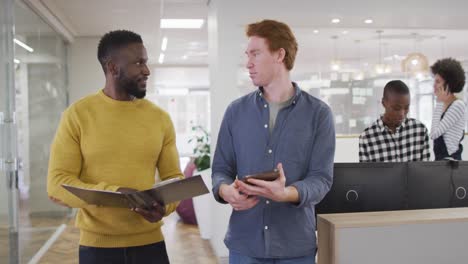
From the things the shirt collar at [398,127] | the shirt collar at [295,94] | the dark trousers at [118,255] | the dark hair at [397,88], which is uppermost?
the dark hair at [397,88]

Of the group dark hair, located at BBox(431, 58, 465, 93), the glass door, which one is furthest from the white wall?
dark hair, located at BBox(431, 58, 465, 93)

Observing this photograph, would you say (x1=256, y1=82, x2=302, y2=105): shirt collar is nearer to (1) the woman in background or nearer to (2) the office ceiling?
(1) the woman in background

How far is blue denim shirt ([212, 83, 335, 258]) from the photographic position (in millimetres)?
1715

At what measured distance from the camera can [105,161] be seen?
5.61ft

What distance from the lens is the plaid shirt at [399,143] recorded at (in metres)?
2.81

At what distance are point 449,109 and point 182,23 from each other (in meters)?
4.43

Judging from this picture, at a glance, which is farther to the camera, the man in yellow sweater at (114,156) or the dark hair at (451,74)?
the dark hair at (451,74)

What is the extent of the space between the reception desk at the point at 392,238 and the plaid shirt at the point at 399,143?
822 mm

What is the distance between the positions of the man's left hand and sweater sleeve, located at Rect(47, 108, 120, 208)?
44 centimetres

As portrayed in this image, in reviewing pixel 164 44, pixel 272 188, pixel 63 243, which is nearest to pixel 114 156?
pixel 272 188

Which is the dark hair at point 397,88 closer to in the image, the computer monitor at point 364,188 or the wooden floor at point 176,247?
the computer monitor at point 364,188

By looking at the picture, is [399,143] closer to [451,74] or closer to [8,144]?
[451,74]

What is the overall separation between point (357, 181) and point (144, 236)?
92 centimetres

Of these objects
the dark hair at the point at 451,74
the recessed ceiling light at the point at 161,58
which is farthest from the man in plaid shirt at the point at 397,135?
the recessed ceiling light at the point at 161,58
